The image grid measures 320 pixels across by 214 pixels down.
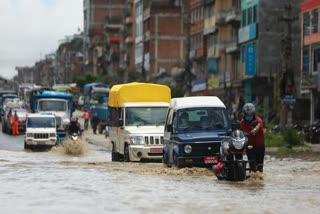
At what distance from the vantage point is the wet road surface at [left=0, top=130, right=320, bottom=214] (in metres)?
15.7

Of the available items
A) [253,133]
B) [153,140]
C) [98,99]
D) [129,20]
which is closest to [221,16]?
[98,99]

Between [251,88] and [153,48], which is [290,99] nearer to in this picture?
[251,88]

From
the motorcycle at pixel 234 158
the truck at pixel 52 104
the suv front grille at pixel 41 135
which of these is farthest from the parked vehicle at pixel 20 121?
the motorcycle at pixel 234 158

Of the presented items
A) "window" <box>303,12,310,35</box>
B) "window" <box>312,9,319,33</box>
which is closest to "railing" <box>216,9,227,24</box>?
"window" <box>303,12,310,35</box>

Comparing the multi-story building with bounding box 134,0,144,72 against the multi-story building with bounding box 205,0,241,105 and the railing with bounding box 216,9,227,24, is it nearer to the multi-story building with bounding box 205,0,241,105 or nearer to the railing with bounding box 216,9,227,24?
the multi-story building with bounding box 205,0,241,105

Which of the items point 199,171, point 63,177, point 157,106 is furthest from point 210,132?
point 157,106

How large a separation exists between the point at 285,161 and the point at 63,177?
11.8m

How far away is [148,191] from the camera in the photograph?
1881 centimetres

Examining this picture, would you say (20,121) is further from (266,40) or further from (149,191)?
(149,191)

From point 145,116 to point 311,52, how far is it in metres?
28.9

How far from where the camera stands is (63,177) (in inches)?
890

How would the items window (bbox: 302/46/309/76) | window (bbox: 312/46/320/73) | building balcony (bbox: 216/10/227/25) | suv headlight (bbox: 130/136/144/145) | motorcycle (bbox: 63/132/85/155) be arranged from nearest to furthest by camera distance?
suv headlight (bbox: 130/136/144/145), motorcycle (bbox: 63/132/85/155), window (bbox: 312/46/320/73), window (bbox: 302/46/309/76), building balcony (bbox: 216/10/227/25)

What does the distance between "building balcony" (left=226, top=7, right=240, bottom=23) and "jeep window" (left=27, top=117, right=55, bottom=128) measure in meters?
33.8

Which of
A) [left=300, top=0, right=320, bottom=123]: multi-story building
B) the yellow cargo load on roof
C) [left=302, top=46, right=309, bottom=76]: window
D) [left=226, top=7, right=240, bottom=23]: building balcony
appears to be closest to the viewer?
the yellow cargo load on roof
